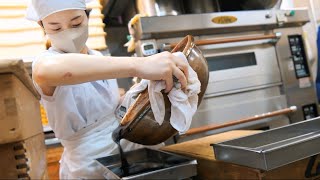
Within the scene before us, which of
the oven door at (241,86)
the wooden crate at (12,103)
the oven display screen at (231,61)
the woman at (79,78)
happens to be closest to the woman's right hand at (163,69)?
the woman at (79,78)

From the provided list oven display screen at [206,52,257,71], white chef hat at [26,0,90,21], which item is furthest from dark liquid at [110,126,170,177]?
oven display screen at [206,52,257,71]

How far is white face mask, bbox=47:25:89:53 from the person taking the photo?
Answer: 867 mm

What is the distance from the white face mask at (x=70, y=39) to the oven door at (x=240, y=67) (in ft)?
3.38

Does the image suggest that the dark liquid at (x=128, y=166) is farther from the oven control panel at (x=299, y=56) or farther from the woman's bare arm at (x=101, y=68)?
the oven control panel at (x=299, y=56)

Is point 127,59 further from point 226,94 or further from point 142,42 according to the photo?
point 226,94

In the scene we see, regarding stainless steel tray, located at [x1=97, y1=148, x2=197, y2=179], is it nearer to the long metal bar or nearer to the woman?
the woman

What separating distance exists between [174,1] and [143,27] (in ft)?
1.69

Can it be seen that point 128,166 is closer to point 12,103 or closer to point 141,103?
point 141,103

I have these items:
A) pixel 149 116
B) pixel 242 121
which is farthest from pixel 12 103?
pixel 242 121

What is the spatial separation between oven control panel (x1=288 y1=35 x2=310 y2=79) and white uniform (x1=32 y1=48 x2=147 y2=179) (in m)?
1.52

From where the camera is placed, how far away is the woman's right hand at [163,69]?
63cm

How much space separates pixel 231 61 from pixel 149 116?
121 cm

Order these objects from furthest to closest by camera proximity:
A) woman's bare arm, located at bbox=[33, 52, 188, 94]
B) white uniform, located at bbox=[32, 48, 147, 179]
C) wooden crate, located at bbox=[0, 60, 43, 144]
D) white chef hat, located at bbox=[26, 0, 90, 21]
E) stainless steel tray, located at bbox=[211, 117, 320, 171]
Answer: white uniform, located at bbox=[32, 48, 147, 179] → white chef hat, located at bbox=[26, 0, 90, 21] → stainless steel tray, located at bbox=[211, 117, 320, 171] → woman's bare arm, located at bbox=[33, 52, 188, 94] → wooden crate, located at bbox=[0, 60, 43, 144]

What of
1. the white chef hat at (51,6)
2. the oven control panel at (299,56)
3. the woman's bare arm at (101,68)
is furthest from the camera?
the oven control panel at (299,56)
